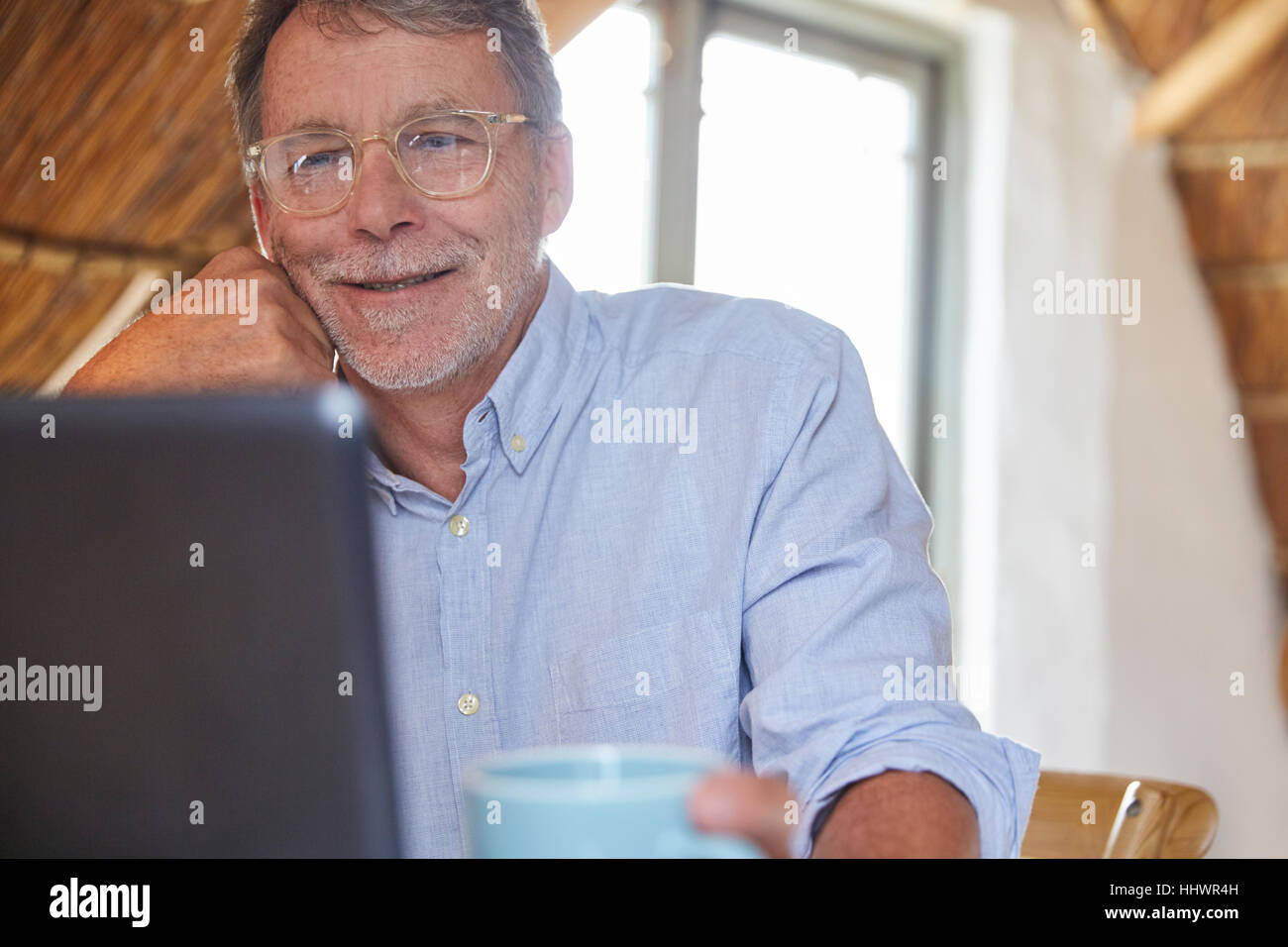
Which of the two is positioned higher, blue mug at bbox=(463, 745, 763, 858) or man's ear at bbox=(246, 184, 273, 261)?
man's ear at bbox=(246, 184, 273, 261)

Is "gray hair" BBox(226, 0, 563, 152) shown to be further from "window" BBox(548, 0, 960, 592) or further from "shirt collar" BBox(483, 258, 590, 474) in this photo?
"window" BBox(548, 0, 960, 592)

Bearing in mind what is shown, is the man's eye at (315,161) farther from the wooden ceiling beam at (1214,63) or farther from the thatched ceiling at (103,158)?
the wooden ceiling beam at (1214,63)

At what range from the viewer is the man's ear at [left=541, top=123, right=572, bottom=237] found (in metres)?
1.30

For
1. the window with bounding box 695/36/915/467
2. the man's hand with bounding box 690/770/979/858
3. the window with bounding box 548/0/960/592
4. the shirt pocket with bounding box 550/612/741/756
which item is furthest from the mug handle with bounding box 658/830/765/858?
the window with bounding box 695/36/915/467

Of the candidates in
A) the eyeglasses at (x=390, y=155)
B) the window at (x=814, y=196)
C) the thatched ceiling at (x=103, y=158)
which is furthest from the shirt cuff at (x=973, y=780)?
the window at (x=814, y=196)

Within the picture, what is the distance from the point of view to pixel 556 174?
1.32 meters

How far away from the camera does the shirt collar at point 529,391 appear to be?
44.1 inches

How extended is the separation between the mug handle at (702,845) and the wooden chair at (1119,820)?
2.66 feet

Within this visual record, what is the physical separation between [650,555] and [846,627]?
22 centimetres

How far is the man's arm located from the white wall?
2.20 metres

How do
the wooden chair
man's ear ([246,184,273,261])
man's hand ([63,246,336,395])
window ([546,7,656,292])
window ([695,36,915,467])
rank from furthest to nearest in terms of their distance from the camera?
window ([695,36,915,467])
window ([546,7,656,292])
man's ear ([246,184,273,261])
the wooden chair
man's hand ([63,246,336,395])

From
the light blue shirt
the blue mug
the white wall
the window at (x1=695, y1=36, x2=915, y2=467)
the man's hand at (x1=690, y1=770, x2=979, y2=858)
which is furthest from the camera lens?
the white wall

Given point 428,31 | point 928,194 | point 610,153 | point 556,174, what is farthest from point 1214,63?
point 428,31
